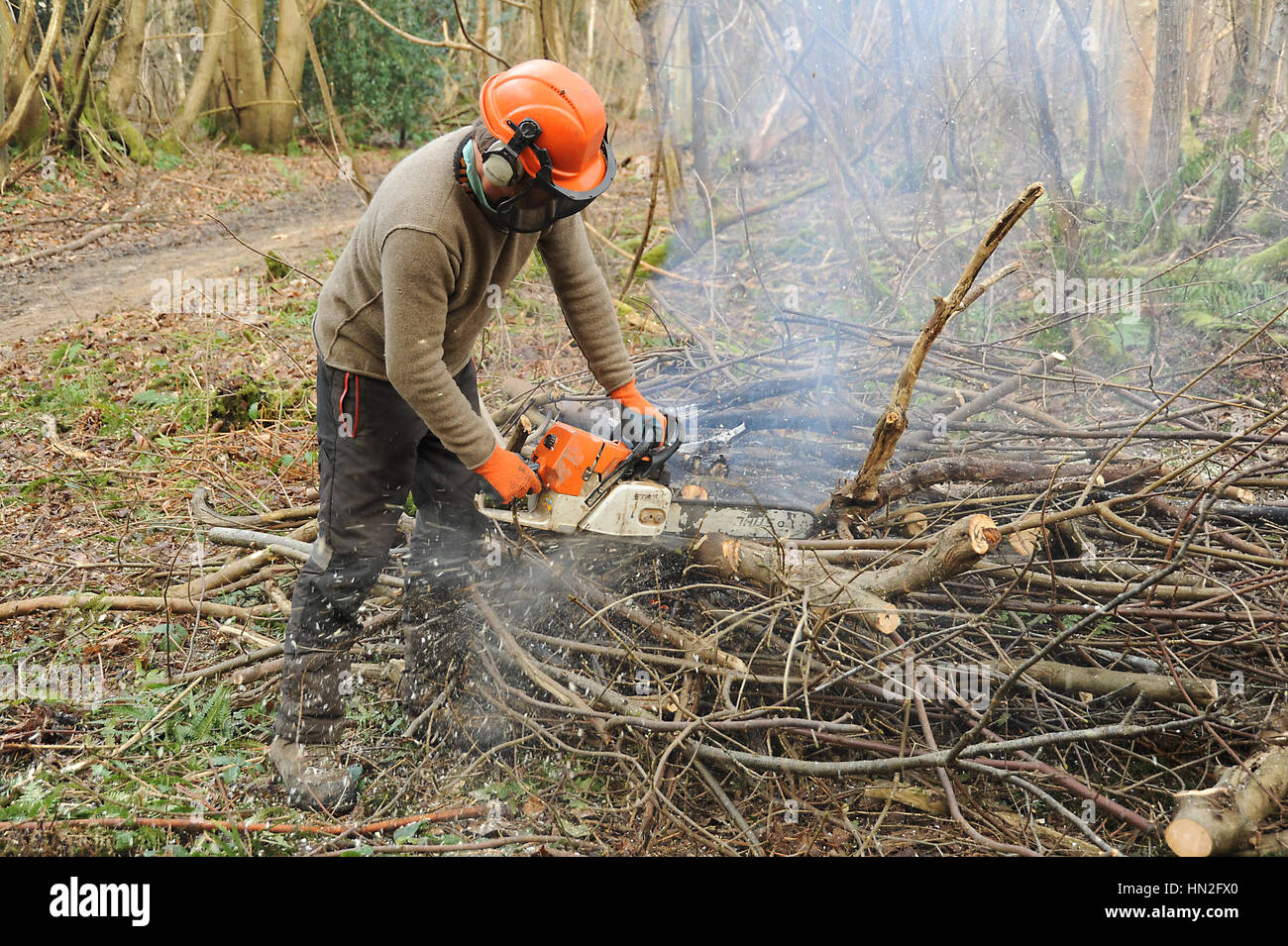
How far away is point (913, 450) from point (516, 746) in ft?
7.10

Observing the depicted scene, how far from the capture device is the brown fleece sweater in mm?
2453

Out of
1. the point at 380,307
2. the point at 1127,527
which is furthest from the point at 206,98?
the point at 1127,527

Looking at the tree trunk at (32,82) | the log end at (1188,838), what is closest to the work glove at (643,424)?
the log end at (1188,838)

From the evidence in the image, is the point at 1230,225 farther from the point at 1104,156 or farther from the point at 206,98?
the point at 206,98

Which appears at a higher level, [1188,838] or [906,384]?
[906,384]

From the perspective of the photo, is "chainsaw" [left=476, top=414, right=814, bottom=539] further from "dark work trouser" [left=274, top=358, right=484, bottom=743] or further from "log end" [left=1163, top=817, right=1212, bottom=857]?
"log end" [left=1163, top=817, right=1212, bottom=857]

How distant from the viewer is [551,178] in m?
2.45

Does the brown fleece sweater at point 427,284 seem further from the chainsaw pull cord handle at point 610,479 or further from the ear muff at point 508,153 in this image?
the chainsaw pull cord handle at point 610,479

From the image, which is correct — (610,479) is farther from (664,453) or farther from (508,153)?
(508,153)

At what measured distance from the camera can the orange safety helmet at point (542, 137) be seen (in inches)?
93.3

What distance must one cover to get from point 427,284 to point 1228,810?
2.56 m

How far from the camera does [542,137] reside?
7.86 ft

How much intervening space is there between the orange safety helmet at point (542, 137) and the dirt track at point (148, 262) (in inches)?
233

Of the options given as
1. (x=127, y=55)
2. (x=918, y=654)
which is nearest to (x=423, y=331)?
(x=918, y=654)
